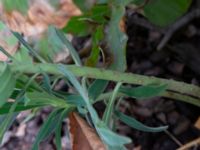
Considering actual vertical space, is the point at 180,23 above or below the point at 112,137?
below

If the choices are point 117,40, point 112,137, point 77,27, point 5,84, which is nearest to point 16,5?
point 77,27

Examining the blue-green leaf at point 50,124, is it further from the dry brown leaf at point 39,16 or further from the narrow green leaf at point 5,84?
A: the dry brown leaf at point 39,16

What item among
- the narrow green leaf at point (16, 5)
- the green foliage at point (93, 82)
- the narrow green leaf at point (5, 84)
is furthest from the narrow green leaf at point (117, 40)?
the narrow green leaf at point (16, 5)

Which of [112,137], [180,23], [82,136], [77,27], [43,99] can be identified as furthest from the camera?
[180,23]

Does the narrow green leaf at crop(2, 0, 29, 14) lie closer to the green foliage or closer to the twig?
the green foliage

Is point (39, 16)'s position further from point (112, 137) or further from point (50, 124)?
point (112, 137)
